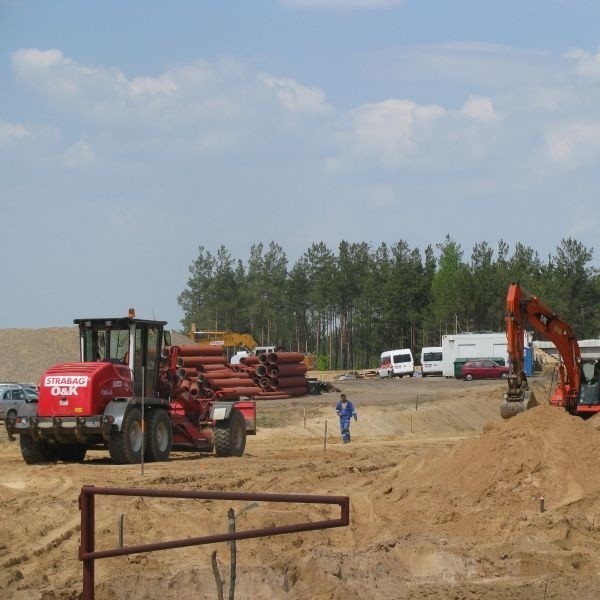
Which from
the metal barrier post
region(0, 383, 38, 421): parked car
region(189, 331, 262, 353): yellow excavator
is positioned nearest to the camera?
the metal barrier post

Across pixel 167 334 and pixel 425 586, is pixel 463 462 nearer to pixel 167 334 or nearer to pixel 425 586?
pixel 425 586

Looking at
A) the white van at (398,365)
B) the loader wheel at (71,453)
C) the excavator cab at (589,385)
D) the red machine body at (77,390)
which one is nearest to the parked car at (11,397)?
the loader wheel at (71,453)

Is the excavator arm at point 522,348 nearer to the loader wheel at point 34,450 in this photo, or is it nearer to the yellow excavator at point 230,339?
the loader wheel at point 34,450

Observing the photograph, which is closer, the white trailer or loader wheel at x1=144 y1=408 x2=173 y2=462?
loader wheel at x1=144 y1=408 x2=173 y2=462

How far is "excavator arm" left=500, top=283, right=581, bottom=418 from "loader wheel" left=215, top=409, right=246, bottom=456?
233 inches

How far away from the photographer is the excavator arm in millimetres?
21812

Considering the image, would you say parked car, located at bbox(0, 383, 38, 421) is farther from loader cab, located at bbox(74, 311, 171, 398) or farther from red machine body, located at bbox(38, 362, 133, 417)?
red machine body, located at bbox(38, 362, 133, 417)

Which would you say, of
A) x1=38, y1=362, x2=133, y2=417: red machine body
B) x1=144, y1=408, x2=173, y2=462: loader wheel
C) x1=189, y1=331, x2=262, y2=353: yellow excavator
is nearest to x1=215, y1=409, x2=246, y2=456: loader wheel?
x1=144, y1=408, x2=173, y2=462: loader wheel

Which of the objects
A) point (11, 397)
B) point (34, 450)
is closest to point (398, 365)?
point (11, 397)

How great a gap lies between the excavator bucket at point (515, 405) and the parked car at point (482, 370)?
131 ft

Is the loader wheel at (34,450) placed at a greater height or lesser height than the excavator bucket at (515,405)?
lesser

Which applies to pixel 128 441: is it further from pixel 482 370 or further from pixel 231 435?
pixel 482 370

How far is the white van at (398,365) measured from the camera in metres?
69.6

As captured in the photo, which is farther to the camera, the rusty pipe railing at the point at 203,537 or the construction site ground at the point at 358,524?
the construction site ground at the point at 358,524
